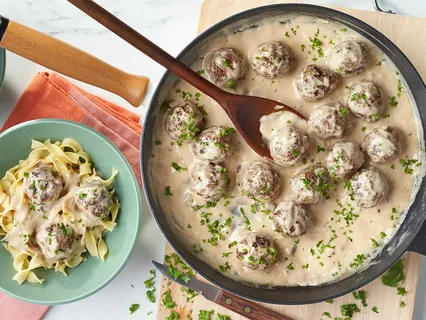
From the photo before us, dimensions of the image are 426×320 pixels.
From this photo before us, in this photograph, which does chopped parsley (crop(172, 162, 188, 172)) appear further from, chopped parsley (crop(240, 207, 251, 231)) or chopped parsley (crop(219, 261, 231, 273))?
chopped parsley (crop(219, 261, 231, 273))

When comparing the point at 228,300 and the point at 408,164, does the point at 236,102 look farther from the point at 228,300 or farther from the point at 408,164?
the point at 228,300

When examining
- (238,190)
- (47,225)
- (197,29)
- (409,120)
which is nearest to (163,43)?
(197,29)

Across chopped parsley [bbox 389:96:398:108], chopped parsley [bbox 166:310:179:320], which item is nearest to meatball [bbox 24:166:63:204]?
chopped parsley [bbox 166:310:179:320]

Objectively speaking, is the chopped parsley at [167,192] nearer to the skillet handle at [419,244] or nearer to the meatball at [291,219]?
the meatball at [291,219]

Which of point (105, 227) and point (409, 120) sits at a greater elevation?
point (409, 120)

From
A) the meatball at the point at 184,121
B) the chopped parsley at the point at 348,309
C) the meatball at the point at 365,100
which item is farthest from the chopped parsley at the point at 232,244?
the meatball at the point at 365,100

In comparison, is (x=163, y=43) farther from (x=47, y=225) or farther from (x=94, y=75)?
(x=47, y=225)
